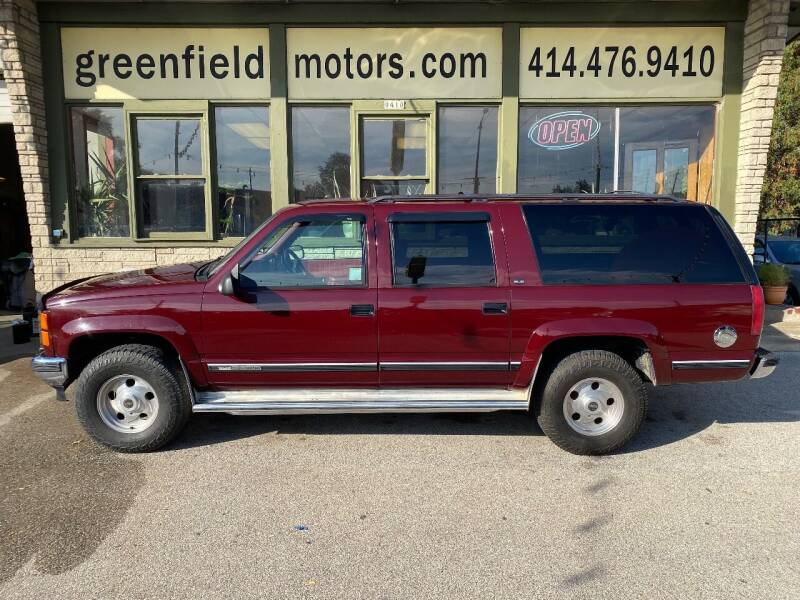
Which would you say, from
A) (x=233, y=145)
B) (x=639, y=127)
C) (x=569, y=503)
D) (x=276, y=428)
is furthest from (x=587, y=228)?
(x=233, y=145)

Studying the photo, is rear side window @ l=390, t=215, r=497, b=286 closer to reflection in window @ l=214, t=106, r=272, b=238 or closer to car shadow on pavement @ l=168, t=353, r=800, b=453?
car shadow on pavement @ l=168, t=353, r=800, b=453

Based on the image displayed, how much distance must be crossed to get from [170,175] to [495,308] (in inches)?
256

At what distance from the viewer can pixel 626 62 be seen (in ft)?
27.2

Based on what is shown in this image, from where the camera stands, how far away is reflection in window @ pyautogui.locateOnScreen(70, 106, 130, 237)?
844 cm

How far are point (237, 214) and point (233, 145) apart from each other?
41.8 inches

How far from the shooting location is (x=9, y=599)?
2488 mm

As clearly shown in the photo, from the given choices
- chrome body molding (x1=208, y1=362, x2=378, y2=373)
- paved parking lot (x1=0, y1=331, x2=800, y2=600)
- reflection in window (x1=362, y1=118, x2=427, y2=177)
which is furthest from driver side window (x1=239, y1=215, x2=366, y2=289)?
reflection in window (x1=362, y1=118, x2=427, y2=177)

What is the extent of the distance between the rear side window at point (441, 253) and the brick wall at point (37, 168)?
5244 mm

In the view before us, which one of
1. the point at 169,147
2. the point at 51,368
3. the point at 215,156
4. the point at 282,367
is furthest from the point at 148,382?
the point at 169,147

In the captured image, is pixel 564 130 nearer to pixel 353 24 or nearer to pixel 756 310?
pixel 353 24

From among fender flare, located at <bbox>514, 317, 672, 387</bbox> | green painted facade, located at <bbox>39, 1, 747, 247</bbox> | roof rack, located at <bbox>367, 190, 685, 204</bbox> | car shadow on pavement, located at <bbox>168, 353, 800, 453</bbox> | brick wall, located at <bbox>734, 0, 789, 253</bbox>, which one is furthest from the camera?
green painted facade, located at <bbox>39, 1, 747, 247</bbox>

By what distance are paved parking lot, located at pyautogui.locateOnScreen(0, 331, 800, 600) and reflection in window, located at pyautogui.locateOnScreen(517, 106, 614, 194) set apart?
489 cm

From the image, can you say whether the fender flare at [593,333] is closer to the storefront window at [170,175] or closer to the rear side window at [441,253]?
the rear side window at [441,253]

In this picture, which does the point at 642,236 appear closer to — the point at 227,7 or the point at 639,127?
the point at 639,127
